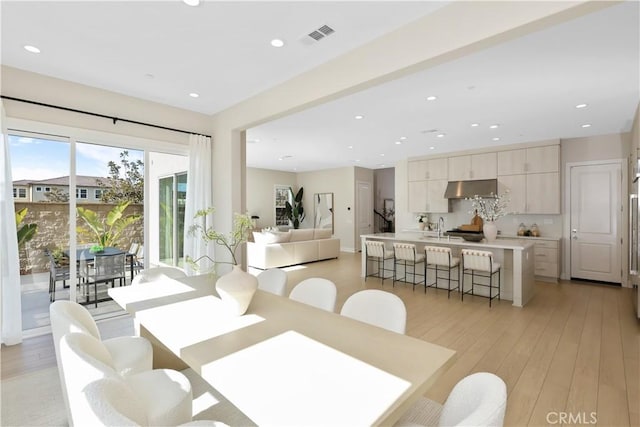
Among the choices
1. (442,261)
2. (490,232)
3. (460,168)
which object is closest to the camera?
(442,261)

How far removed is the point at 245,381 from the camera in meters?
1.16

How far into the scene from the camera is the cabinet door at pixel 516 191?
21.2ft

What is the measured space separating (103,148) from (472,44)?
164 inches

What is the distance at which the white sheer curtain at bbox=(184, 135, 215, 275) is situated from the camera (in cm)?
430

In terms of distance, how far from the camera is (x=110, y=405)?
908 mm

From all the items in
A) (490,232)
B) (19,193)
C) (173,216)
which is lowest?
(490,232)

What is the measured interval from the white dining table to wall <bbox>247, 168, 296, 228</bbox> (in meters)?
8.24

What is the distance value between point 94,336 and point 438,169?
25.0 feet

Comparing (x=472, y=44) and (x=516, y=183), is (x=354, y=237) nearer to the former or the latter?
(x=516, y=183)

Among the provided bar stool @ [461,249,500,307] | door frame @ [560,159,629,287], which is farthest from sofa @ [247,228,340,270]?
door frame @ [560,159,629,287]

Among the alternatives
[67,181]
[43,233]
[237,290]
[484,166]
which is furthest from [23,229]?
[484,166]

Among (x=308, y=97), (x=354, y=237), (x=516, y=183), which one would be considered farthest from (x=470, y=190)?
(x=308, y=97)

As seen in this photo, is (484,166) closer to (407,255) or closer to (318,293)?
(407,255)

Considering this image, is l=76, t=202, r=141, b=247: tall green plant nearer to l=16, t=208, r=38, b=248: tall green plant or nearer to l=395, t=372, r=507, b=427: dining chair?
l=16, t=208, r=38, b=248: tall green plant
